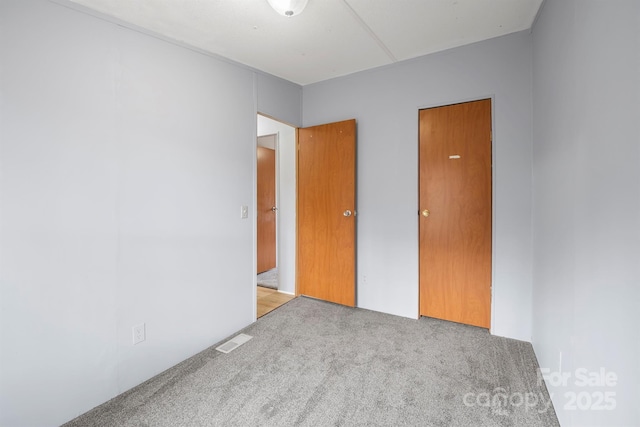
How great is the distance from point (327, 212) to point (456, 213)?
125 cm

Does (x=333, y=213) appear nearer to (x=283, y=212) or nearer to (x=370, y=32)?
(x=283, y=212)

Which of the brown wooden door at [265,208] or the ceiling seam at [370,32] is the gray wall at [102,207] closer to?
the ceiling seam at [370,32]

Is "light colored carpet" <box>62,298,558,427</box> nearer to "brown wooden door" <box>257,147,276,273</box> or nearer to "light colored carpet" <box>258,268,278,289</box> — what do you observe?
"light colored carpet" <box>258,268,278,289</box>

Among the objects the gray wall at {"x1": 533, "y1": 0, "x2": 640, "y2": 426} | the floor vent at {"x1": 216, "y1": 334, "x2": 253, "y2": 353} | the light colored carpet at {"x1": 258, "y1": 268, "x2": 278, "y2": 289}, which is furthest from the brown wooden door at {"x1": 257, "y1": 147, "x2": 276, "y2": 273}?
the gray wall at {"x1": 533, "y1": 0, "x2": 640, "y2": 426}

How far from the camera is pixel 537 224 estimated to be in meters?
2.06

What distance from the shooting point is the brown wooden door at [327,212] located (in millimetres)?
2953

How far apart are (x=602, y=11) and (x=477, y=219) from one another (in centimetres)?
161

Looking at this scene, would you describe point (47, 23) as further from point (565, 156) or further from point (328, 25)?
point (565, 156)

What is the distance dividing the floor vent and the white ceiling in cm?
230

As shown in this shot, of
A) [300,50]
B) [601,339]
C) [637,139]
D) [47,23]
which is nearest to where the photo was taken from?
[637,139]

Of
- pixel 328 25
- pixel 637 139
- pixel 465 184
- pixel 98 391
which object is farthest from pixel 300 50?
pixel 98 391

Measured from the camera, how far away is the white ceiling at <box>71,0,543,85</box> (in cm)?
178

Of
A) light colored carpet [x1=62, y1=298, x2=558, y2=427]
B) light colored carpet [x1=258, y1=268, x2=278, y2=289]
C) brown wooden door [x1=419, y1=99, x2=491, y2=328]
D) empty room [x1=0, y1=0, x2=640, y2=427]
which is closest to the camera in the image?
empty room [x1=0, y1=0, x2=640, y2=427]

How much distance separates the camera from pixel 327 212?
309cm
